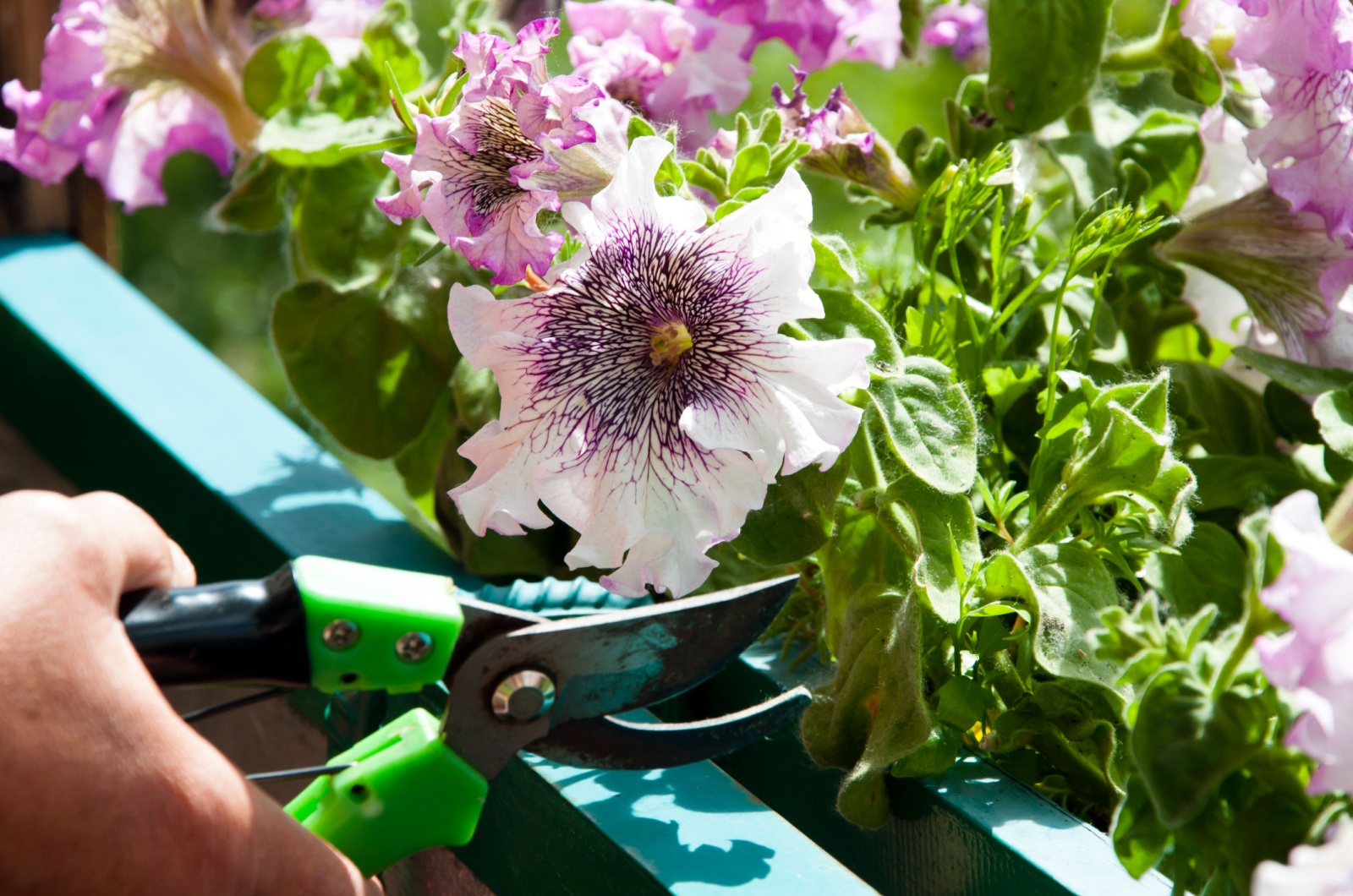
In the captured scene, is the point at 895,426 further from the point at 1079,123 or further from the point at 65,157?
the point at 65,157

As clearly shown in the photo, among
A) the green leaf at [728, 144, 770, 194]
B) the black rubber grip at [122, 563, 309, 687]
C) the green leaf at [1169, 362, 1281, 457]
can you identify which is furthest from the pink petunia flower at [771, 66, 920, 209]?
the black rubber grip at [122, 563, 309, 687]

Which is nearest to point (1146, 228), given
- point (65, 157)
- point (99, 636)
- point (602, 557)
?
point (602, 557)

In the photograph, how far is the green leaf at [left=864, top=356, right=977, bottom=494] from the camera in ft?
1.25

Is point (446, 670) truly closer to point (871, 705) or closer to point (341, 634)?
point (341, 634)

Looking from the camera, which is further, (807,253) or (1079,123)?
(1079,123)

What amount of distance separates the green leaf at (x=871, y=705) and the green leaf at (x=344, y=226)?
13.2 inches

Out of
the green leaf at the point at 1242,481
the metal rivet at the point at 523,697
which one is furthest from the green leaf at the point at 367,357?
the green leaf at the point at 1242,481

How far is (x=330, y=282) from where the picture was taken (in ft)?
2.07

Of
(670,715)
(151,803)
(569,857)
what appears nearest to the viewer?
(151,803)

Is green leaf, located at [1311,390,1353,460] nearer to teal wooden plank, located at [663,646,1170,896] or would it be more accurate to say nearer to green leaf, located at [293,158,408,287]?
teal wooden plank, located at [663,646,1170,896]

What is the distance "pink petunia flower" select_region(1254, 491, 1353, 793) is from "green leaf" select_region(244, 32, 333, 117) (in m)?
0.55

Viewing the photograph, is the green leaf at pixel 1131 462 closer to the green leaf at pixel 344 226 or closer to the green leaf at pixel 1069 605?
the green leaf at pixel 1069 605

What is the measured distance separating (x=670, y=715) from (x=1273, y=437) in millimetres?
294

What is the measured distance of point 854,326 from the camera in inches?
16.1
